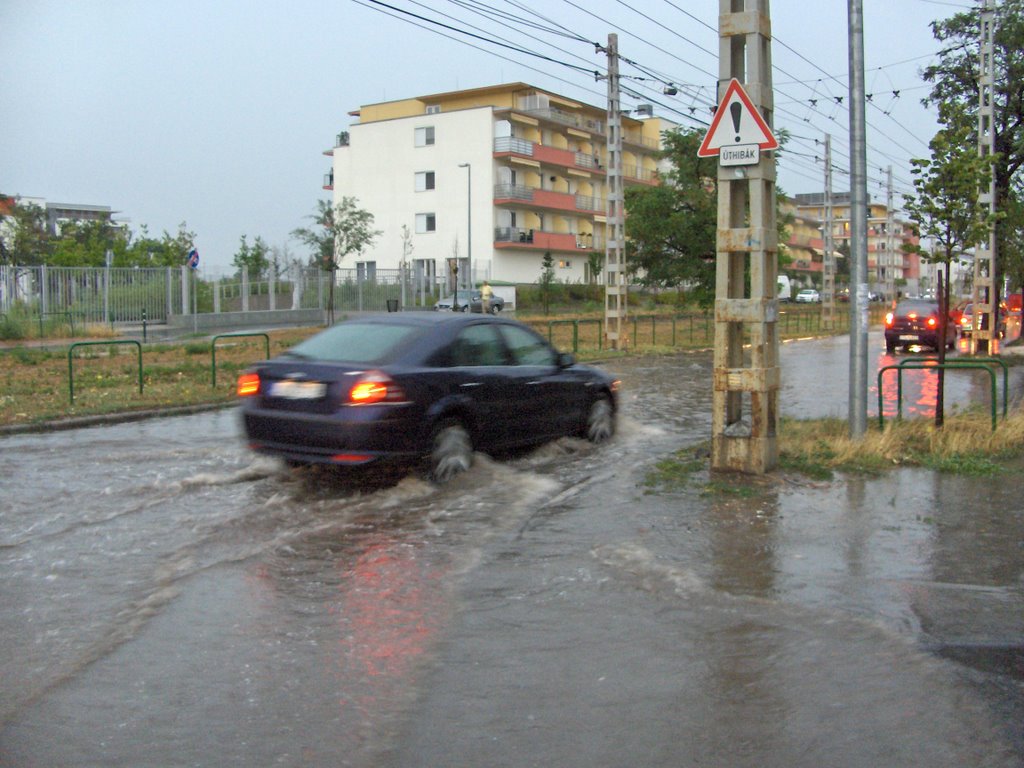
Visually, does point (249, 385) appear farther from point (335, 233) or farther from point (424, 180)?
point (424, 180)

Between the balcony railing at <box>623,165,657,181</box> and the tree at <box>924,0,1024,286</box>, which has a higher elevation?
the balcony railing at <box>623,165,657,181</box>

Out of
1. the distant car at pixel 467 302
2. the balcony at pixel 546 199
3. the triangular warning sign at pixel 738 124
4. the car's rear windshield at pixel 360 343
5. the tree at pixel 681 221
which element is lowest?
the car's rear windshield at pixel 360 343

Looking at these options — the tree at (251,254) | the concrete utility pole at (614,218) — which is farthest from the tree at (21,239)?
the concrete utility pole at (614,218)

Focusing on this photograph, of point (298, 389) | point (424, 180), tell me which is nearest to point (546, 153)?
point (424, 180)

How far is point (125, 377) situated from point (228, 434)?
Result: 756 cm

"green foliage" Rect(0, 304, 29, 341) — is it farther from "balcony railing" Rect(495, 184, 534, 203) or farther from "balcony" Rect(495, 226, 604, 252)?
"balcony railing" Rect(495, 184, 534, 203)

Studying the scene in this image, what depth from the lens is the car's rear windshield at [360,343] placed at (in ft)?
30.7

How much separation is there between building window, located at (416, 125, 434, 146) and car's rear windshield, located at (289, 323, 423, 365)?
208ft

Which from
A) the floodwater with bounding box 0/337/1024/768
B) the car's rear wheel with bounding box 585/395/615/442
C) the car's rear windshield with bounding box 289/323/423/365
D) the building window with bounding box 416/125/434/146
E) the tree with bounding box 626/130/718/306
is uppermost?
the building window with bounding box 416/125/434/146

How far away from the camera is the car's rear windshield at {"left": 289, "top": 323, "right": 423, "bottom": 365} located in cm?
937

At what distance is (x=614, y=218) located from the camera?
30.0 metres

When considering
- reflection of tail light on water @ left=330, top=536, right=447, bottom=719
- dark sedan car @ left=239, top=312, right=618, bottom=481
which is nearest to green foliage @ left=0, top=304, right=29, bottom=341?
dark sedan car @ left=239, top=312, right=618, bottom=481

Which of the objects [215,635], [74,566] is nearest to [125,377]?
[74,566]

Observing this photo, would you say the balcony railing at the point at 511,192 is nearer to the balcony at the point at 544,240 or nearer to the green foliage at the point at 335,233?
the balcony at the point at 544,240
